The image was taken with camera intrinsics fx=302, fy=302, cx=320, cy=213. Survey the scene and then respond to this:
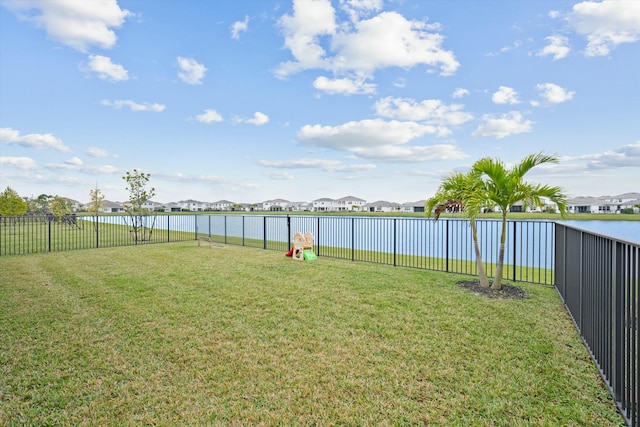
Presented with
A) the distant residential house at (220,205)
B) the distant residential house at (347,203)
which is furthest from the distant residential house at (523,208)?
the distant residential house at (220,205)

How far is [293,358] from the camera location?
3.05 m

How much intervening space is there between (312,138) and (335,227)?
11.0 meters

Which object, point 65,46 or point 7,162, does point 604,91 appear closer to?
point 65,46

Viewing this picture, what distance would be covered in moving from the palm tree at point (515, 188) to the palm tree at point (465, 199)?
21cm

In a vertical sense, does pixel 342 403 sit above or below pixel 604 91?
below

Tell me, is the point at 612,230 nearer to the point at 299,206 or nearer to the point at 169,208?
the point at 169,208

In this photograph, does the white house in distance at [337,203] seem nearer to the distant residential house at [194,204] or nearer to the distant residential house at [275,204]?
the distant residential house at [275,204]

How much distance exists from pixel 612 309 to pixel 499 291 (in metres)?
3.25

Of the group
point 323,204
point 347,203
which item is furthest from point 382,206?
point 323,204

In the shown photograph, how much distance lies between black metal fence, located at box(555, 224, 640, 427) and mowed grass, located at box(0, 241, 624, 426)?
18cm

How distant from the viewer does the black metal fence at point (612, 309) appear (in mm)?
2027

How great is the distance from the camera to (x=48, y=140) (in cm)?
1886

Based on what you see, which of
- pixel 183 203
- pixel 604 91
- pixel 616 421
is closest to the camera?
pixel 616 421

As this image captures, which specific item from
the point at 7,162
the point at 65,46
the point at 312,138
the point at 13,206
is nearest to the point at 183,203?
the point at 13,206
